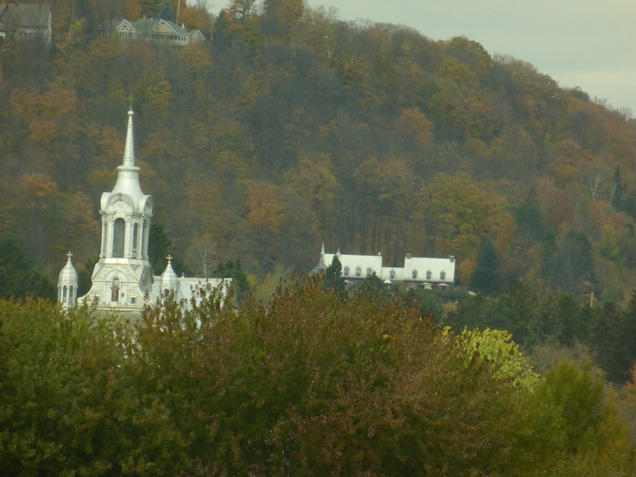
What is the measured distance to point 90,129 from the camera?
556 ft

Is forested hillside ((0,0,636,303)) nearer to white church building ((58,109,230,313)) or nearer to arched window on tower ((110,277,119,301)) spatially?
white church building ((58,109,230,313))

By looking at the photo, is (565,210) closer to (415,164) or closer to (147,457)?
(415,164)

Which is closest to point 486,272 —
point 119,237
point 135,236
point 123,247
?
point 135,236

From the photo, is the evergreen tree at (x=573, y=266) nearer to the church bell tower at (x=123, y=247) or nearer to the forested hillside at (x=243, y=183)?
the forested hillside at (x=243, y=183)

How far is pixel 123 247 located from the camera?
340ft

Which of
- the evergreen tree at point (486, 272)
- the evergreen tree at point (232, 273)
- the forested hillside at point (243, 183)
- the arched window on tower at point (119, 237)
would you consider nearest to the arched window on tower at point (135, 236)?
the arched window on tower at point (119, 237)

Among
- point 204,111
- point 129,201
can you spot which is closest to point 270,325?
point 129,201

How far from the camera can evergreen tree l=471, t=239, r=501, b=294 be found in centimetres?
15950

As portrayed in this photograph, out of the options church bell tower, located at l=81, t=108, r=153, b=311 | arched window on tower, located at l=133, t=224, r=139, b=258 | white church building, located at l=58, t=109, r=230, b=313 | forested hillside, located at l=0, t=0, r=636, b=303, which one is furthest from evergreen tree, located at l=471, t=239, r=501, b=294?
arched window on tower, located at l=133, t=224, r=139, b=258

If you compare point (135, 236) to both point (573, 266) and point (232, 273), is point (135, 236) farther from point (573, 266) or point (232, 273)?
point (573, 266)

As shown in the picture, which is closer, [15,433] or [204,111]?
[15,433]

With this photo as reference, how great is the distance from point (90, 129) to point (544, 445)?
122571 millimetres

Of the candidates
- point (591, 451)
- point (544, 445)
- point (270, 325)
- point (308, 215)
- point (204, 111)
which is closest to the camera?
point (270, 325)

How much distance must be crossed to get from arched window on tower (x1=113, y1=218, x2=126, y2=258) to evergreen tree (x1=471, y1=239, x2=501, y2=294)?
Answer: 194ft
